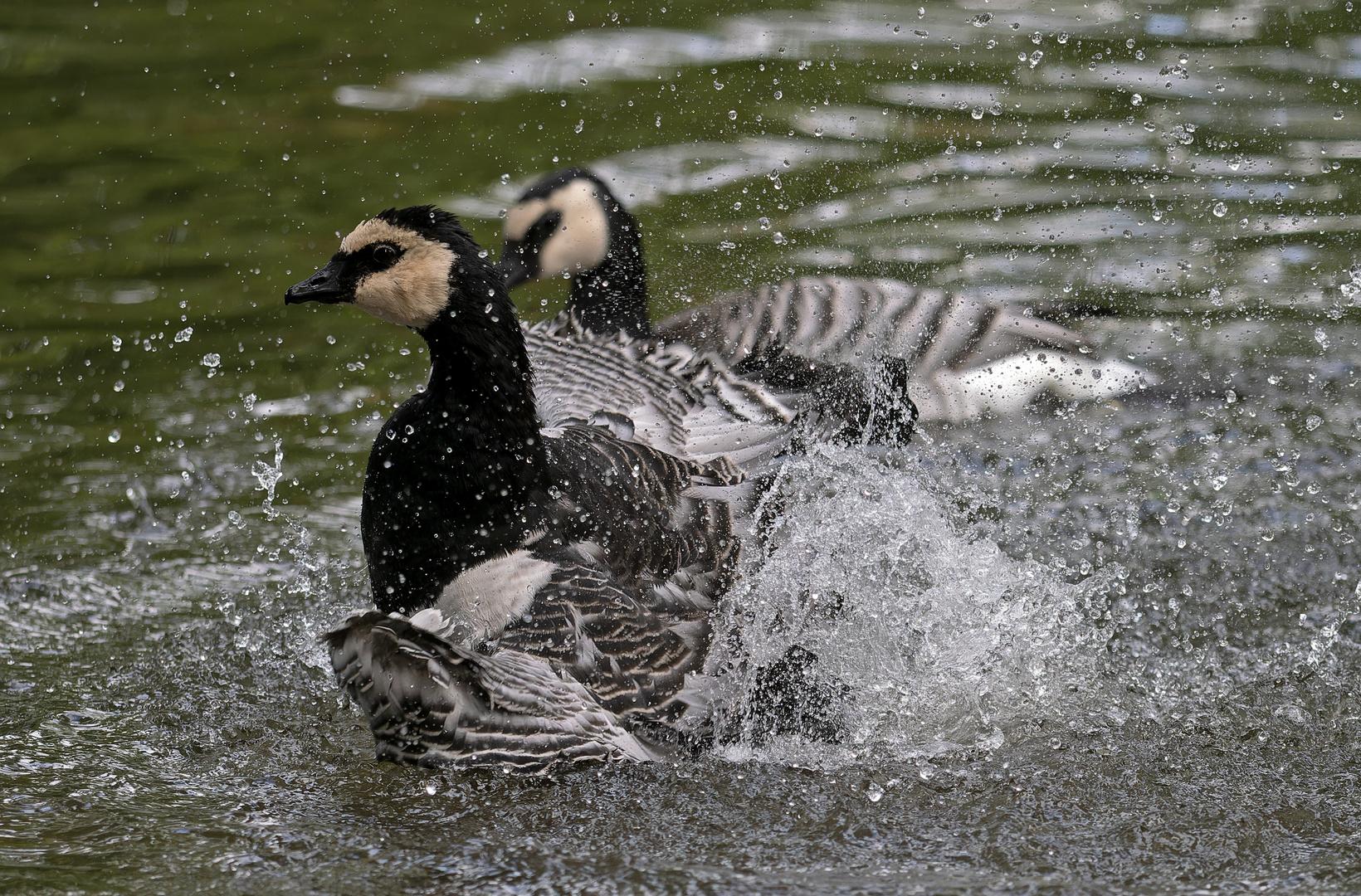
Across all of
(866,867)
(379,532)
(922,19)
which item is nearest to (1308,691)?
(866,867)

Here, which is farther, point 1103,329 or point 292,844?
point 1103,329

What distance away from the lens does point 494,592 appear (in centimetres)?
477

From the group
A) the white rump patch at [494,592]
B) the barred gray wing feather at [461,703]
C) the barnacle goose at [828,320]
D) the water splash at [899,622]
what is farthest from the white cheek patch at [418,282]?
the barnacle goose at [828,320]

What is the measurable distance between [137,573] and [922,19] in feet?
25.1

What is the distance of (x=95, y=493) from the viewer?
23.1 ft

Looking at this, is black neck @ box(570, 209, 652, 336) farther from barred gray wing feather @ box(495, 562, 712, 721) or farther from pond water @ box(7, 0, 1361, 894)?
barred gray wing feather @ box(495, 562, 712, 721)

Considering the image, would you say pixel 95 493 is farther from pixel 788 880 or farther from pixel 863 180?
pixel 863 180

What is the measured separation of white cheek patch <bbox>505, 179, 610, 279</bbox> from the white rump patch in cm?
370

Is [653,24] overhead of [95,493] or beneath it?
overhead

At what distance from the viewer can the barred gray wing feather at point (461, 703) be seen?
434 cm

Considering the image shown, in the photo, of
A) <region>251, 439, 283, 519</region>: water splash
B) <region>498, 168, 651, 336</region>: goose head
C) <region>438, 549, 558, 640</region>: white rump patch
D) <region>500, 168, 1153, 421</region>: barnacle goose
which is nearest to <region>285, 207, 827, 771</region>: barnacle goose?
<region>438, 549, 558, 640</region>: white rump patch

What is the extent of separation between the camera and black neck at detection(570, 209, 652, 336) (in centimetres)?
788

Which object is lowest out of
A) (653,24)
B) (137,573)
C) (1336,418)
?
(137,573)

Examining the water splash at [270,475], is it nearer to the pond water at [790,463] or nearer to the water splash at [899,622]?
the pond water at [790,463]
